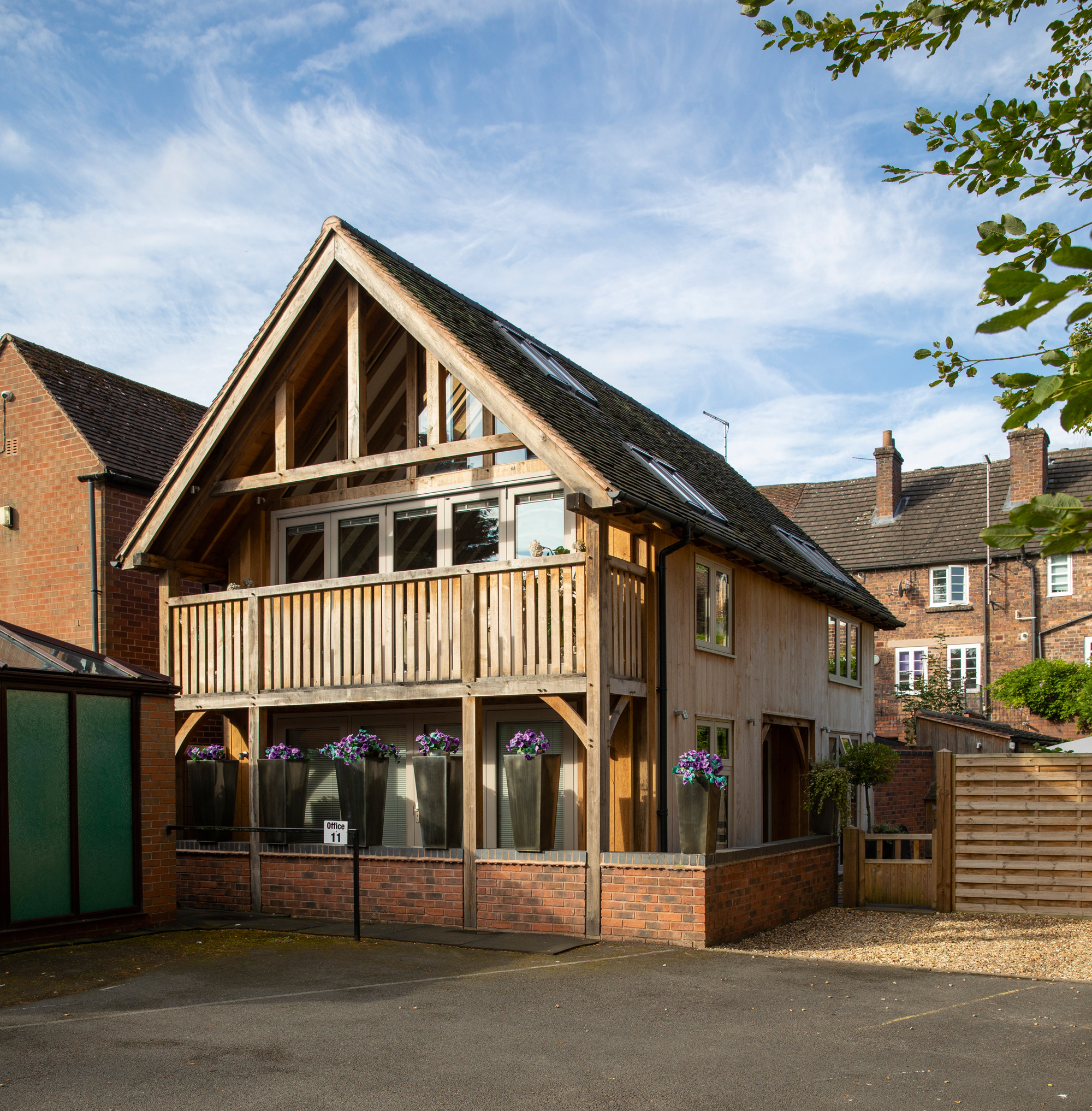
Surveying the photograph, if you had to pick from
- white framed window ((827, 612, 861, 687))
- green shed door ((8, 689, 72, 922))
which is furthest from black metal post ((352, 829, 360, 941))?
white framed window ((827, 612, 861, 687))

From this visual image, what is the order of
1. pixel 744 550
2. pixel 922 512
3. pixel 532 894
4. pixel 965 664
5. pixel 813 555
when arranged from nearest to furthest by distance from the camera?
pixel 532 894 < pixel 744 550 < pixel 813 555 < pixel 965 664 < pixel 922 512

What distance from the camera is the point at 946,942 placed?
12289mm

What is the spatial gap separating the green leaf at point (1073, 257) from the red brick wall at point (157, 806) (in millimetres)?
11946

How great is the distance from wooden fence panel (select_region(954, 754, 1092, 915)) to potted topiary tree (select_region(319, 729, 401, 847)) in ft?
24.3

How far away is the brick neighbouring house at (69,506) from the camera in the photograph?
55.9 feet

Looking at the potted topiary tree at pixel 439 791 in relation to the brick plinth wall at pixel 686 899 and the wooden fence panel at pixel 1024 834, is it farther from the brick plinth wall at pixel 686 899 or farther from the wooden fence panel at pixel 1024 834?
the wooden fence panel at pixel 1024 834

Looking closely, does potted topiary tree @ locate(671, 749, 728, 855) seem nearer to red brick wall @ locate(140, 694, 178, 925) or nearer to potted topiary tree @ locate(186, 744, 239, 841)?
red brick wall @ locate(140, 694, 178, 925)

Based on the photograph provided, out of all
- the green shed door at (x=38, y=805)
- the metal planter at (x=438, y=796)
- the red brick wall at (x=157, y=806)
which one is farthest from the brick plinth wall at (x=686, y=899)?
the green shed door at (x=38, y=805)

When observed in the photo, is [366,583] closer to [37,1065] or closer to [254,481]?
[254,481]

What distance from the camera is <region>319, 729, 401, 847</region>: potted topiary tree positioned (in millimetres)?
13922

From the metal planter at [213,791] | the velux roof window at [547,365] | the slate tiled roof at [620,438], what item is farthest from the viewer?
the velux roof window at [547,365]

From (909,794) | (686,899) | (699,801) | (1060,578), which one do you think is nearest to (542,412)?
(699,801)

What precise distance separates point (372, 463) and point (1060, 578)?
92.4 ft

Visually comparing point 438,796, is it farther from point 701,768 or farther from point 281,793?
point 701,768
